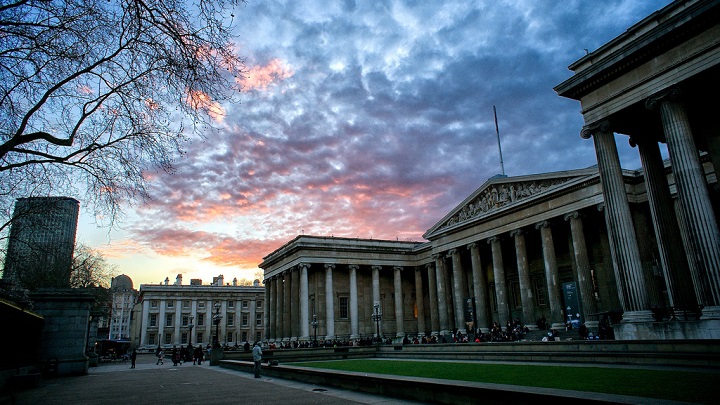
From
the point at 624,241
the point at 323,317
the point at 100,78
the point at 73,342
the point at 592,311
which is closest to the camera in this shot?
the point at 100,78

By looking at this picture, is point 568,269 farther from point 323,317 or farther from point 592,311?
point 323,317

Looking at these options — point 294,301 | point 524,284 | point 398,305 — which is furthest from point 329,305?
point 524,284

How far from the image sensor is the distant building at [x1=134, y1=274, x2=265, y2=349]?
3204 inches

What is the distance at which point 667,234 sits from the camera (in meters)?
19.2

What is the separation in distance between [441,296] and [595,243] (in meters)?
16.2

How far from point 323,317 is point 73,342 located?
2930 centimetres

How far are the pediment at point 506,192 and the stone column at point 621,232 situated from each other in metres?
11.5

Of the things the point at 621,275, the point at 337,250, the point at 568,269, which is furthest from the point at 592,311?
the point at 337,250

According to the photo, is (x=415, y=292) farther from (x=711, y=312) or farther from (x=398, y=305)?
(x=711, y=312)

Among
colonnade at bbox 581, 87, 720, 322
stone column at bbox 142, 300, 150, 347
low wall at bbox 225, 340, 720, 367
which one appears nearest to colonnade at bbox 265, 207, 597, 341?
low wall at bbox 225, 340, 720, 367

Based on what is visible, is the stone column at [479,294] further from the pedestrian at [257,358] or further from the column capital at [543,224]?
the pedestrian at [257,358]

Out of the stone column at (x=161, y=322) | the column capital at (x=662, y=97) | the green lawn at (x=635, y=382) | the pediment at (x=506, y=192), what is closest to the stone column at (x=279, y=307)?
the pediment at (x=506, y=192)

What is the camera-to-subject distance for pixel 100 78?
11766mm

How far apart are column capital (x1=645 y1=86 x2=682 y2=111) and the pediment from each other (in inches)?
522
